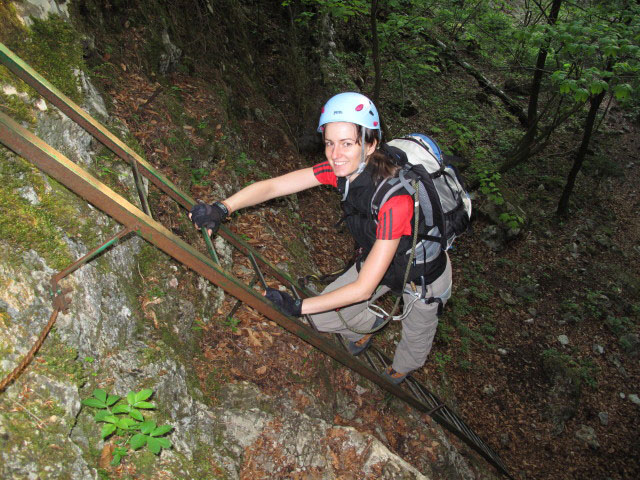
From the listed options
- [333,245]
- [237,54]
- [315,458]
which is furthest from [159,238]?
[237,54]

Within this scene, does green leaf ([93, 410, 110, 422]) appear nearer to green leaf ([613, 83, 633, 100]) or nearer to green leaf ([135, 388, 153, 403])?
green leaf ([135, 388, 153, 403])

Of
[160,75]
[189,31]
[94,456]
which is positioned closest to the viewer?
[94,456]

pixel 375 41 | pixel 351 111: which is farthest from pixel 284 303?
pixel 375 41

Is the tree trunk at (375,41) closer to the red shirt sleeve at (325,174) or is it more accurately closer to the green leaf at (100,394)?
the red shirt sleeve at (325,174)

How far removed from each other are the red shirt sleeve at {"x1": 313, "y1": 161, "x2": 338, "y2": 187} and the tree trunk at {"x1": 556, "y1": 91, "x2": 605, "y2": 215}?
40.6 feet

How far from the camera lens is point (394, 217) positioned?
9.92 ft

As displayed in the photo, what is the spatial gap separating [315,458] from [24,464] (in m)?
2.45

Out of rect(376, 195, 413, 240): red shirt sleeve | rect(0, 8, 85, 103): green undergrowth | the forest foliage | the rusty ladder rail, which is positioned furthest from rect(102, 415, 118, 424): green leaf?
the forest foliage

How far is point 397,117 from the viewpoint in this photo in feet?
43.5

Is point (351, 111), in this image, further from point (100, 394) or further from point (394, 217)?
point (100, 394)

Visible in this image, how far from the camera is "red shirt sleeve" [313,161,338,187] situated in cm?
356

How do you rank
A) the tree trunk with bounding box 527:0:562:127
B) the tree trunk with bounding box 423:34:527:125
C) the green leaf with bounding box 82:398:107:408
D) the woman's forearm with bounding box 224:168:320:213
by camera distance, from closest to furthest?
the green leaf with bounding box 82:398:107:408 → the woman's forearm with bounding box 224:168:320:213 → the tree trunk with bounding box 527:0:562:127 → the tree trunk with bounding box 423:34:527:125

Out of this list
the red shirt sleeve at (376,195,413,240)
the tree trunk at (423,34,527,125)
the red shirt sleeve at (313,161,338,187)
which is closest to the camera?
the red shirt sleeve at (376,195,413,240)

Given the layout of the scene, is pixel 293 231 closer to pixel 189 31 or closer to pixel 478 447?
pixel 189 31
